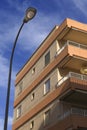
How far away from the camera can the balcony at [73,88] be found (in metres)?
24.1

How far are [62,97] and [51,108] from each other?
223 centimetres

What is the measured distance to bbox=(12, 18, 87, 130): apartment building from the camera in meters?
24.3

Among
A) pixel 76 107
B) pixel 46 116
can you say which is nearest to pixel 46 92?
pixel 46 116

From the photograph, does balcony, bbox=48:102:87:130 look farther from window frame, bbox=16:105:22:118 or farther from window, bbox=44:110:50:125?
window frame, bbox=16:105:22:118

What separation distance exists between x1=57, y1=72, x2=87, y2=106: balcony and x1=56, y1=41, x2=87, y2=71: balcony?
1.85 meters

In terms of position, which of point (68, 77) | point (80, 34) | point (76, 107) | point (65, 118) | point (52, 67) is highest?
point (80, 34)

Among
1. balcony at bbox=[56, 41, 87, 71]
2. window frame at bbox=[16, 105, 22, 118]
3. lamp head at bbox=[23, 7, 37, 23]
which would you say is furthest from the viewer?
window frame at bbox=[16, 105, 22, 118]

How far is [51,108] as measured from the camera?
2730cm

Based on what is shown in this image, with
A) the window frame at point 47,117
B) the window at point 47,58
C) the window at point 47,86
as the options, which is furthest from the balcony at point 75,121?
the window at point 47,58

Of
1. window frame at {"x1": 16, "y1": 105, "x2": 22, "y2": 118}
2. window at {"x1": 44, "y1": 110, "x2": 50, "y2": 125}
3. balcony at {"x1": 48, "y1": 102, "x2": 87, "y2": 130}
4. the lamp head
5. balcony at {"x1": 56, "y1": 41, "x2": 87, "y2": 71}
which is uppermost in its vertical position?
balcony at {"x1": 56, "y1": 41, "x2": 87, "y2": 71}

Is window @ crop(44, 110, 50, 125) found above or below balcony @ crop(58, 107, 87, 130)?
above

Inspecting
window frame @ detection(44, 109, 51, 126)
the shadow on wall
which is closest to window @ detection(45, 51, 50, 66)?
the shadow on wall

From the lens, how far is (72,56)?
26.0 metres

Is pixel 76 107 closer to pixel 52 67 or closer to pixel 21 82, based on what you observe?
A: pixel 52 67
